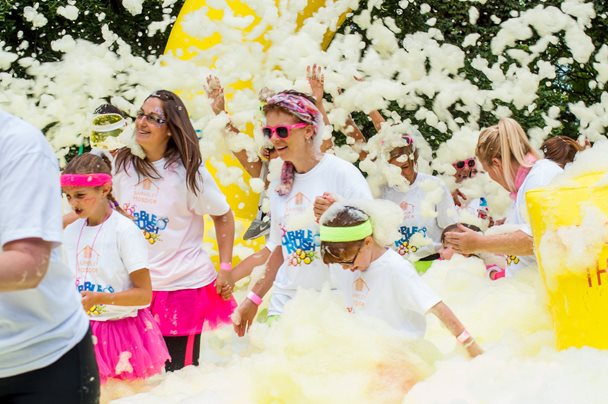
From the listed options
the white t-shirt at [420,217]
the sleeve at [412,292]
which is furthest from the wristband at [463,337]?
the white t-shirt at [420,217]

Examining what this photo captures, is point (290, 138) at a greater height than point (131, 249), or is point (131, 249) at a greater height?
point (290, 138)

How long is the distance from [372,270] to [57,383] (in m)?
1.67

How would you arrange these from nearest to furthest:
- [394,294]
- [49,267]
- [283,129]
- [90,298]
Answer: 1. [49,267]
2. [394,294]
3. [90,298]
4. [283,129]

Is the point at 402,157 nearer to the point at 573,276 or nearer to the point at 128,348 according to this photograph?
the point at 128,348

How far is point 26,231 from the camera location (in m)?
1.82

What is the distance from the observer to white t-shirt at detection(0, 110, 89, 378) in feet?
6.01

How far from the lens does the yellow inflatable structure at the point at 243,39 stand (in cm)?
554

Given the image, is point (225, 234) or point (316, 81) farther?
point (316, 81)

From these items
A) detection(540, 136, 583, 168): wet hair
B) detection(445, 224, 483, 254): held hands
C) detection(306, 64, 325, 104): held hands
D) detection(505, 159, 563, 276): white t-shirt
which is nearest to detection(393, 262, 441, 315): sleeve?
detection(445, 224, 483, 254): held hands

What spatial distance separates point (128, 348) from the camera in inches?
147

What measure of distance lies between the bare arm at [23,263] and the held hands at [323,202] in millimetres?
1846

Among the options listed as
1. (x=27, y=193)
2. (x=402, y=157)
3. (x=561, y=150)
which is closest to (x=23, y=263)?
(x=27, y=193)

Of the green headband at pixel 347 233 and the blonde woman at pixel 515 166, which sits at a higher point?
the blonde woman at pixel 515 166

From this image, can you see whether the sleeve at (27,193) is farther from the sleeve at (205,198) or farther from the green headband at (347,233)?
the sleeve at (205,198)
